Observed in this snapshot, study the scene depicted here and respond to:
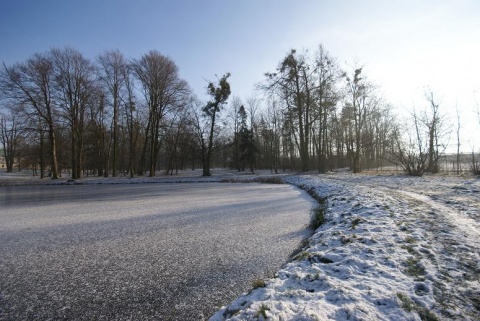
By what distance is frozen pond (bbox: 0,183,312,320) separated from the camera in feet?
8.68

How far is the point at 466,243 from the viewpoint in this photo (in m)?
3.74

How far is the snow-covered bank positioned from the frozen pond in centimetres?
58

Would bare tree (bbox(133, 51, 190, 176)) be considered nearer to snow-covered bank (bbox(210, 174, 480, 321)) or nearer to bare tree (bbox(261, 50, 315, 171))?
bare tree (bbox(261, 50, 315, 171))

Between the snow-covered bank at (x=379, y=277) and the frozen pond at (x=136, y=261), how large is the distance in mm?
581

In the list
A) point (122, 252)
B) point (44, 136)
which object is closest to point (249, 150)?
point (44, 136)

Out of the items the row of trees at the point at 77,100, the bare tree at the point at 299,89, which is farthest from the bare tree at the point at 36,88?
the bare tree at the point at 299,89

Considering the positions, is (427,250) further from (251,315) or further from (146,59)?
(146,59)

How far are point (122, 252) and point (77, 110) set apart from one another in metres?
27.2

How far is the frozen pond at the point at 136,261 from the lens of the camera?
2.65 meters

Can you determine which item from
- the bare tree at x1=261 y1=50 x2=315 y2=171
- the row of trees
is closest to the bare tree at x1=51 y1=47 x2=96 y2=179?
the row of trees

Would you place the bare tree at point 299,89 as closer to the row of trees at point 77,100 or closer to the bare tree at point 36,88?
the row of trees at point 77,100

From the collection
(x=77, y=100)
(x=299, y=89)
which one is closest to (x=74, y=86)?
(x=77, y=100)

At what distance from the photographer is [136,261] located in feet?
12.6

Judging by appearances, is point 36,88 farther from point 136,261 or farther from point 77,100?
point 136,261
